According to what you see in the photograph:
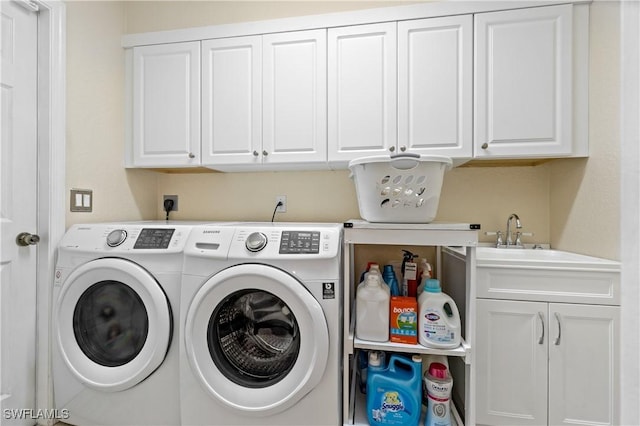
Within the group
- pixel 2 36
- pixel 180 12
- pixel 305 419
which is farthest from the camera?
pixel 180 12

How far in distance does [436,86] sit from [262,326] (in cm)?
152

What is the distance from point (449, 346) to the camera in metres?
1.32

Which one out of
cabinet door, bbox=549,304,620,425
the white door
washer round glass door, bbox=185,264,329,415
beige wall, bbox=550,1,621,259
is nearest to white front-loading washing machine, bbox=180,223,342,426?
washer round glass door, bbox=185,264,329,415

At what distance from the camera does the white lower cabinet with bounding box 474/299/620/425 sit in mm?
1354

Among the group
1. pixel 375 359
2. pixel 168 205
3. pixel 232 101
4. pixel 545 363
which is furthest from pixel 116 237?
pixel 545 363

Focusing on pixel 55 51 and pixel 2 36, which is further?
pixel 55 51

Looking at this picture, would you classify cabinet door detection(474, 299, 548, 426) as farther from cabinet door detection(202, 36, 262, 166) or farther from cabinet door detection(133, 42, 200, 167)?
cabinet door detection(133, 42, 200, 167)

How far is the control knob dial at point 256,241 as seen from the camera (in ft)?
4.42

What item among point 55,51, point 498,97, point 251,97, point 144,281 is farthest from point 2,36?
point 498,97

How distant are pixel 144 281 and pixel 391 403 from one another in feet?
4.02

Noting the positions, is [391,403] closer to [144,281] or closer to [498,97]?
[144,281]

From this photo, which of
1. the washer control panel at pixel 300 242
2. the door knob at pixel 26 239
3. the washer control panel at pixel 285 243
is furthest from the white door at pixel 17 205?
the washer control panel at pixel 300 242

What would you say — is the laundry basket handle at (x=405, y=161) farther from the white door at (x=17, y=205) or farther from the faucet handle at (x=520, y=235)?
the white door at (x=17, y=205)

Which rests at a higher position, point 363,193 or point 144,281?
point 363,193
